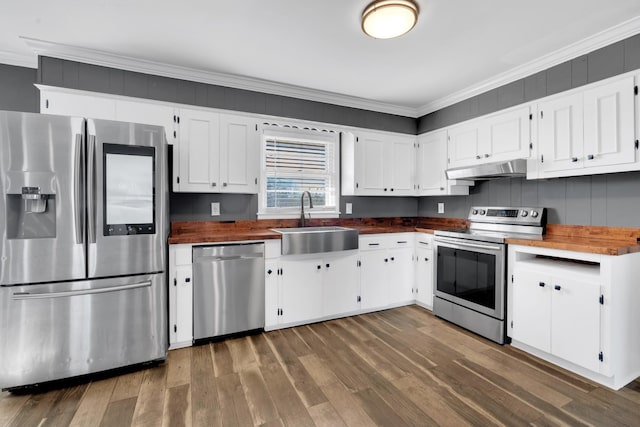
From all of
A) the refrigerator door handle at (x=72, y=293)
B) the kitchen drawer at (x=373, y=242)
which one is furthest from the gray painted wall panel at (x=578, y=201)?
the refrigerator door handle at (x=72, y=293)

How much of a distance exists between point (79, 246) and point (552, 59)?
4.10m

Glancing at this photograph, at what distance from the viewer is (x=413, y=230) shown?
3783 millimetres

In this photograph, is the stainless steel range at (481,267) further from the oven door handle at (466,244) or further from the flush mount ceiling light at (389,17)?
the flush mount ceiling light at (389,17)

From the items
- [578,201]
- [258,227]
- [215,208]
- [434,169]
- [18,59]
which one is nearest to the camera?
[578,201]

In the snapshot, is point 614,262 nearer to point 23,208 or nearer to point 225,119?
point 225,119

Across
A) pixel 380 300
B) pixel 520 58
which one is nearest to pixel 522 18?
pixel 520 58

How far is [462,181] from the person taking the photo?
3.62 metres

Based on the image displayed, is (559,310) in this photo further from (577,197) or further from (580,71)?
(580,71)

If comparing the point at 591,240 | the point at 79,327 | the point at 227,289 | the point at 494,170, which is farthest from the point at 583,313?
the point at 79,327

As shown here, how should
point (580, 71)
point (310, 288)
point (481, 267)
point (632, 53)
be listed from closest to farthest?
point (632, 53)
point (580, 71)
point (481, 267)
point (310, 288)

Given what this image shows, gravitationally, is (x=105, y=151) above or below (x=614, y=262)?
above

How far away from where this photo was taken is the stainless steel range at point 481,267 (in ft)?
9.07

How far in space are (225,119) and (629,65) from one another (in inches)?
134

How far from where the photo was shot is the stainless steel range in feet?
9.07
